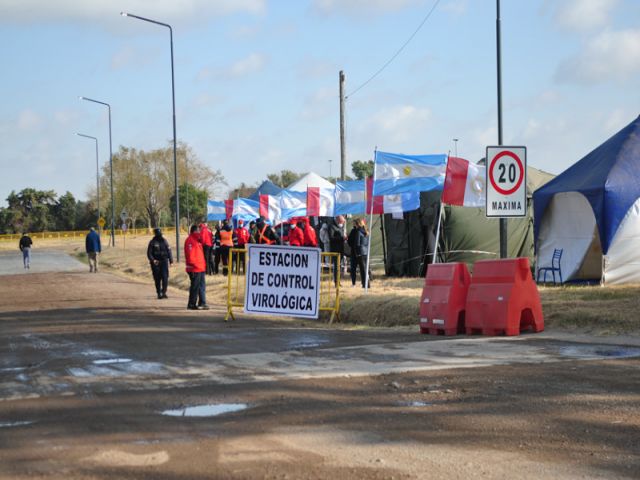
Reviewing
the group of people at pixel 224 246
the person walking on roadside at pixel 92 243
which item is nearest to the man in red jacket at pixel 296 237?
the group of people at pixel 224 246

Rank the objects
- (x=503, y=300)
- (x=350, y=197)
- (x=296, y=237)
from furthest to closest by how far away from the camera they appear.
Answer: (x=350, y=197)
(x=296, y=237)
(x=503, y=300)

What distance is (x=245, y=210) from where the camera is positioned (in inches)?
1599

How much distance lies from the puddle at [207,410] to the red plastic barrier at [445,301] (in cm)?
636

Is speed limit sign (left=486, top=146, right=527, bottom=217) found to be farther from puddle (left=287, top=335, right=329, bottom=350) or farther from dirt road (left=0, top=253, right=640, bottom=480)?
puddle (left=287, top=335, right=329, bottom=350)

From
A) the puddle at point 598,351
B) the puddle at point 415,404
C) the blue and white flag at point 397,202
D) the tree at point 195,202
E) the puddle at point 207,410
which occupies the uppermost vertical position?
the tree at point 195,202

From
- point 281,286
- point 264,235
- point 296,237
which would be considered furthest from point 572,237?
point 281,286

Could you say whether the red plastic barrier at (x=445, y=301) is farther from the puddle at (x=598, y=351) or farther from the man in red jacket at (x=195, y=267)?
the man in red jacket at (x=195, y=267)

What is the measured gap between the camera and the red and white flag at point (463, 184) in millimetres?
20891

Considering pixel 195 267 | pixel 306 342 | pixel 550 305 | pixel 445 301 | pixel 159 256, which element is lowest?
pixel 306 342

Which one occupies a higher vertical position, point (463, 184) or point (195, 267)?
point (463, 184)

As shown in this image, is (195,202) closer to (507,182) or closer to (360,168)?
(360,168)

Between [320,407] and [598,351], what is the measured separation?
4707mm

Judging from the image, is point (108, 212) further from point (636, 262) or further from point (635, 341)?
point (635, 341)

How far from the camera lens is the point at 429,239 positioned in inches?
1080
